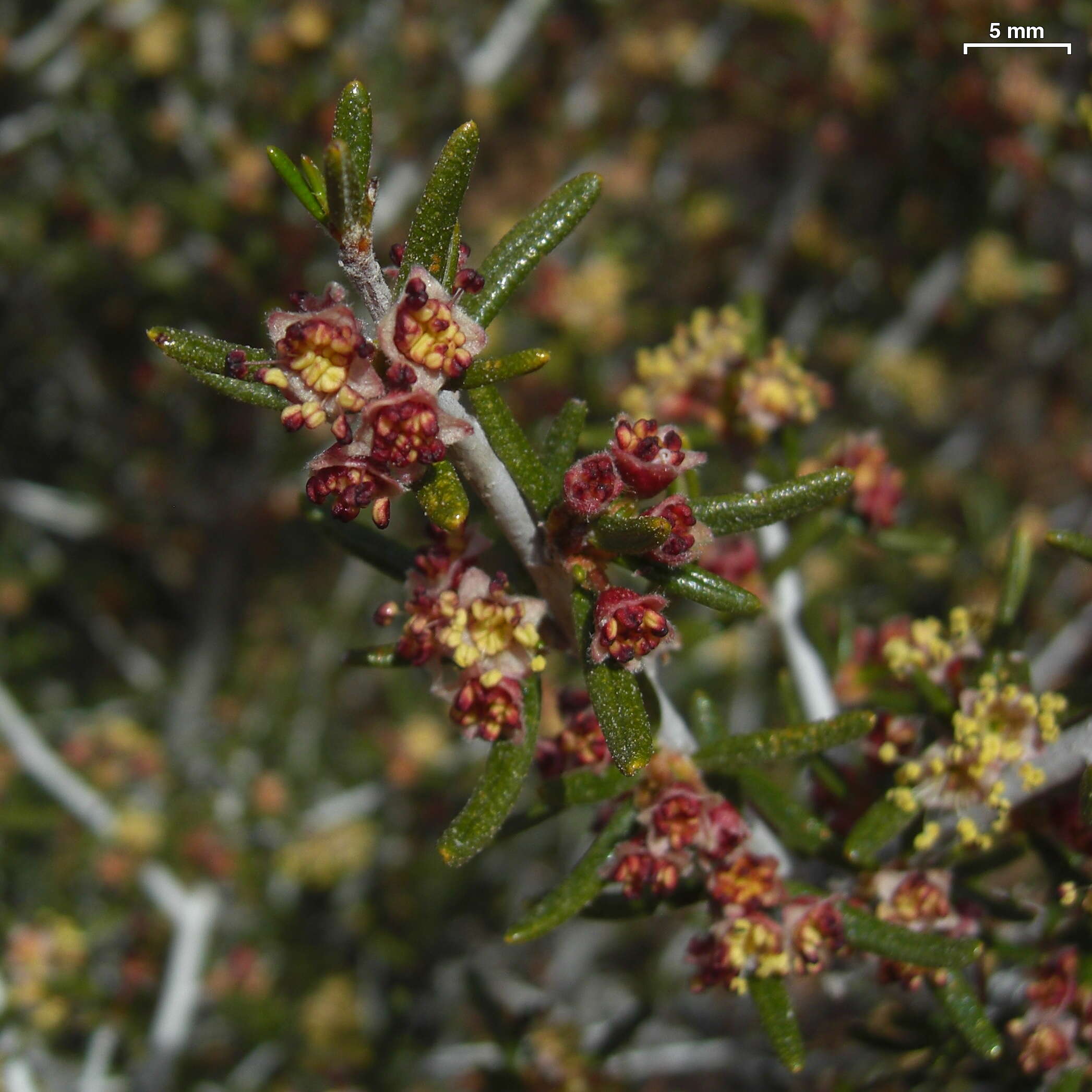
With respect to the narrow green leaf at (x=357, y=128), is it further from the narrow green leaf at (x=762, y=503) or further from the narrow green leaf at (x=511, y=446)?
the narrow green leaf at (x=762, y=503)

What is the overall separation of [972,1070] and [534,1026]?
1261 mm

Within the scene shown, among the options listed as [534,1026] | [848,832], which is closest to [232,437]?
[534,1026]

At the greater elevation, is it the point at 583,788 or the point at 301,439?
the point at 301,439

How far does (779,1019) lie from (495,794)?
65cm

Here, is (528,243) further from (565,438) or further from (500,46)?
(500,46)

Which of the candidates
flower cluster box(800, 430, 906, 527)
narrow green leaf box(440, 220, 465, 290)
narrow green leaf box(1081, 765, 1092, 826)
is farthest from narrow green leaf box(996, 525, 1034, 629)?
narrow green leaf box(440, 220, 465, 290)

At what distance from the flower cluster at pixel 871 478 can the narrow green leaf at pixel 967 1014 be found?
3.50ft

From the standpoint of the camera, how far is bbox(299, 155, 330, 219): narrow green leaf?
117 cm

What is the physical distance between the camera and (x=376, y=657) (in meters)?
1.63

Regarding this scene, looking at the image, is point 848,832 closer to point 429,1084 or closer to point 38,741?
point 429,1084

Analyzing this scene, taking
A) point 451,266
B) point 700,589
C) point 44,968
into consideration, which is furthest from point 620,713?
point 44,968

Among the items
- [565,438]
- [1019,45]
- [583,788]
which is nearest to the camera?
[565,438]

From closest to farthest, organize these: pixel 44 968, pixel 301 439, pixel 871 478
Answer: pixel 871 478 < pixel 44 968 < pixel 301 439

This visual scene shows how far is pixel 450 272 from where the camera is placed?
1341 mm
